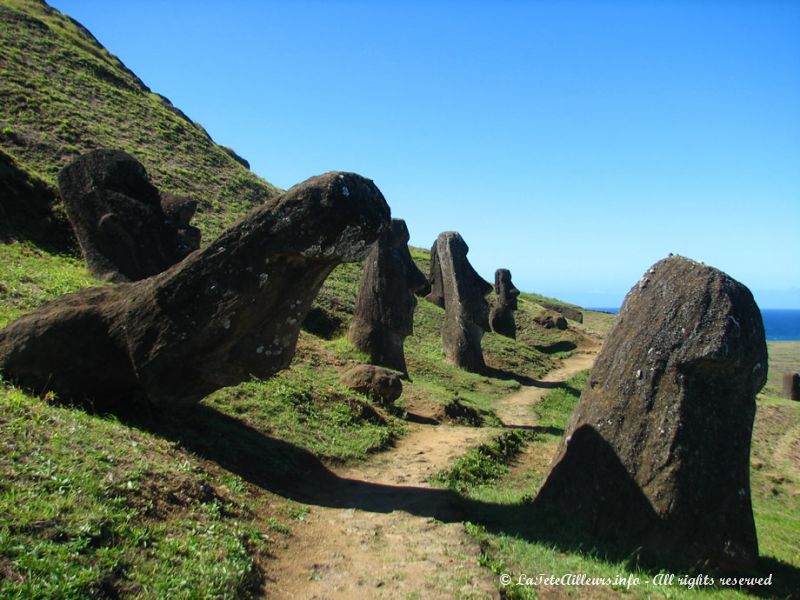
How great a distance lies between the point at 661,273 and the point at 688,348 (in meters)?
1.30

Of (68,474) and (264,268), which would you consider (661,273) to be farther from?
(68,474)

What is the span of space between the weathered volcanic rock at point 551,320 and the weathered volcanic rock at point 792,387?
11331 millimetres

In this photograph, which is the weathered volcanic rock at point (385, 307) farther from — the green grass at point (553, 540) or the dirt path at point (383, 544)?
the dirt path at point (383, 544)

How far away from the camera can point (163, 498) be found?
6.68 m

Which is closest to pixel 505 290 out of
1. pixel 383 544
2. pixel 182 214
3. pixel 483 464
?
pixel 182 214

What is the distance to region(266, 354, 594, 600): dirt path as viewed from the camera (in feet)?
20.2

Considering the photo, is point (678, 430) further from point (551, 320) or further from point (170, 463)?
point (551, 320)

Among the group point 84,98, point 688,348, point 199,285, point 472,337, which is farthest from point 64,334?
point 84,98

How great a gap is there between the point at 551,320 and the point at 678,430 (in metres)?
29.6

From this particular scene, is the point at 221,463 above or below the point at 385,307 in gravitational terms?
below

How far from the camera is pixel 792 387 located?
28312 mm

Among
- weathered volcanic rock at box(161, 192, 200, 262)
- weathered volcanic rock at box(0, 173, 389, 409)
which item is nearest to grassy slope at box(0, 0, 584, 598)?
weathered volcanic rock at box(0, 173, 389, 409)

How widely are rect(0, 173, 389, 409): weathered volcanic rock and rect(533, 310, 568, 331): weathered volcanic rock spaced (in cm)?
2886

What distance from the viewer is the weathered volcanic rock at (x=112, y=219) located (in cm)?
1742
